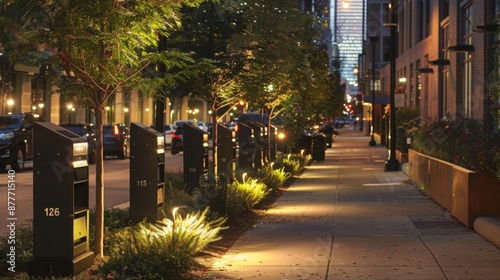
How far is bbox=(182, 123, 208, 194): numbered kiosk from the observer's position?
63.0 ft

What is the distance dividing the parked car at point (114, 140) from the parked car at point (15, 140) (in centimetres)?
910

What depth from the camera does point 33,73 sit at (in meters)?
55.7

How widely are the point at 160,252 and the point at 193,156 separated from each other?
30.8 ft

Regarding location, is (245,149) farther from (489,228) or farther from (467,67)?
(489,228)

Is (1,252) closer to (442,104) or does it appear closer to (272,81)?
(272,81)

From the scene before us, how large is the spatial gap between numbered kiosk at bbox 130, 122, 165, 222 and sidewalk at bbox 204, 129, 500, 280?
1490 millimetres

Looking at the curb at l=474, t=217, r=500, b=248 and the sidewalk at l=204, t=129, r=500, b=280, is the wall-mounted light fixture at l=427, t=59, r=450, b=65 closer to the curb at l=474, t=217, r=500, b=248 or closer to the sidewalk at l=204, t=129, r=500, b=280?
the sidewalk at l=204, t=129, r=500, b=280

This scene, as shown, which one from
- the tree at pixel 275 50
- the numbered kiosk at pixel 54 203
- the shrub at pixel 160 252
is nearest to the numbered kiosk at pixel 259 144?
the tree at pixel 275 50

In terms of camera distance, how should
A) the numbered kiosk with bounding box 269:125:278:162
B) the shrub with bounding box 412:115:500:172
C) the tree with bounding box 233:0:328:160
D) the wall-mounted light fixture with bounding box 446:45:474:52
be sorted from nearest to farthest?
the shrub with bounding box 412:115:500:172, the tree with bounding box 233:0:328:160, the wall-mounted light fixture with bounding box 446:45:474:52, the numbered kiosk with bounding box 269:125:278:162

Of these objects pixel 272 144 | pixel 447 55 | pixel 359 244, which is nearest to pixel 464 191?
pixel 359 244

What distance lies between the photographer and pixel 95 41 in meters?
9.51

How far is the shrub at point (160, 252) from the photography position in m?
9.19

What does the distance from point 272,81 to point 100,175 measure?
12.6 m

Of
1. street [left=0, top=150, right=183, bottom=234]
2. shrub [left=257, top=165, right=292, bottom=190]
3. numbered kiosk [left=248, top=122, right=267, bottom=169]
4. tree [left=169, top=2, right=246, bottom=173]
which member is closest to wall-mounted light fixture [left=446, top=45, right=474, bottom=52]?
shrub [left=257, top=165, right=292, bottom=190]
